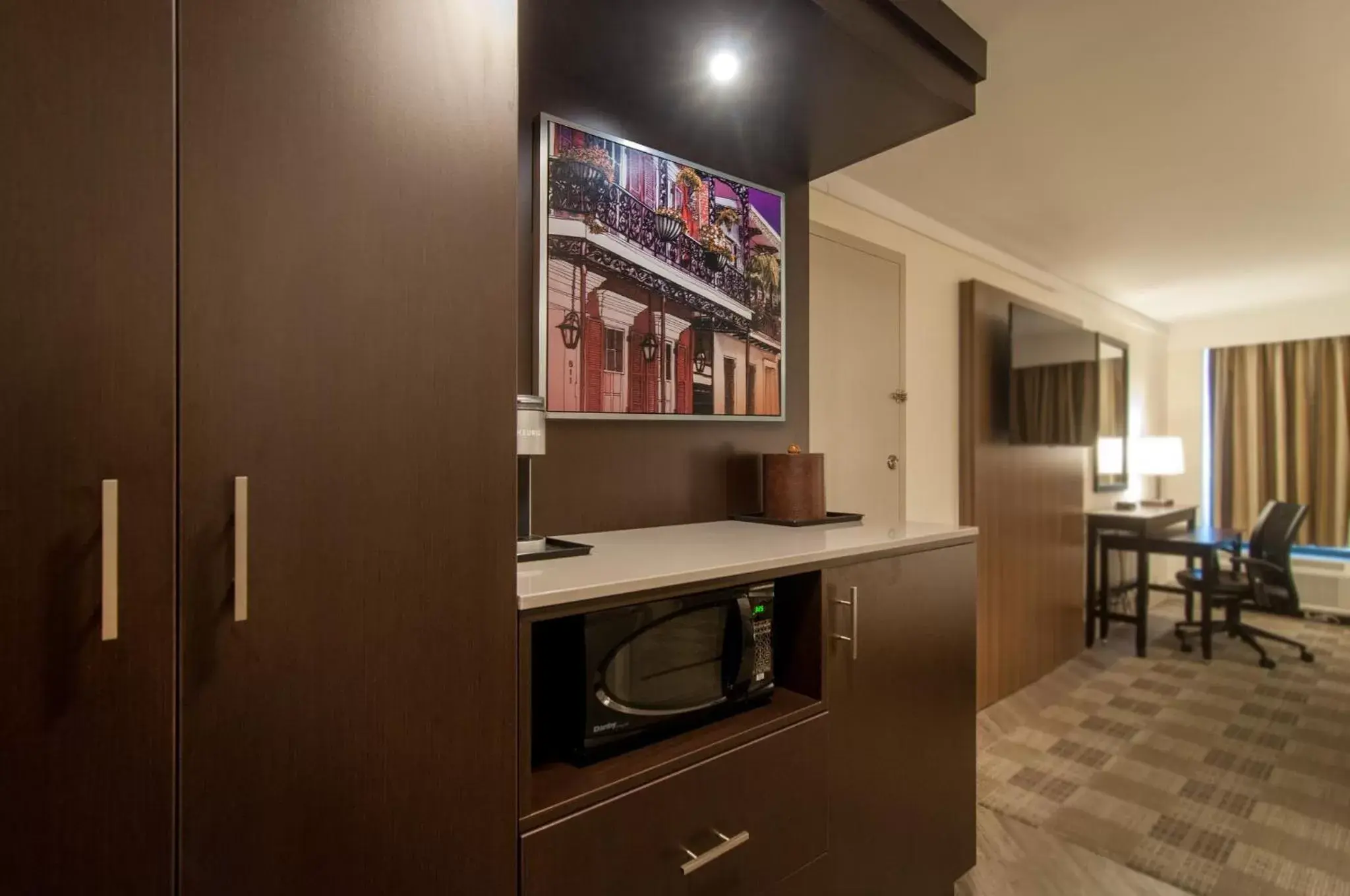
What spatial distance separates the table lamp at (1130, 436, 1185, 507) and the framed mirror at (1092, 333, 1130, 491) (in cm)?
12

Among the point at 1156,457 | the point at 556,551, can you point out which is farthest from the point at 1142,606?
the point at 556,551

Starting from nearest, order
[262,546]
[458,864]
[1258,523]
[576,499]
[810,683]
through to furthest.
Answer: [262,546] < [458,864] < [810,683] < [576,499] < [1258,523]

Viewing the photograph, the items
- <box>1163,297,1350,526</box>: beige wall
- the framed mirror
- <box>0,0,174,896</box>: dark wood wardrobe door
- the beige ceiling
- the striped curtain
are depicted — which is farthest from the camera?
<box>1163,297,1350,526</box>: beige wall

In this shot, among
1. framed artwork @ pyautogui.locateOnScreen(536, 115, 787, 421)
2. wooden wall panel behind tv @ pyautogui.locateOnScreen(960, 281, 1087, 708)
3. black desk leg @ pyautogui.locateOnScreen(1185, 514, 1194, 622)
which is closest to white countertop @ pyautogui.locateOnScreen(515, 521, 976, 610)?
framed artwork @ pyautogui.locateOnScreen(536, 115, 787, 421)

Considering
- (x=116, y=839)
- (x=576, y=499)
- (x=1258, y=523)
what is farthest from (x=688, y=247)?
(x=1258, y=523)

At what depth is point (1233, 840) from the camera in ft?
6.98

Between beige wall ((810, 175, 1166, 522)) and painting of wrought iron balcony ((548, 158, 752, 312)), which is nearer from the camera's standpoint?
painting of wrought iron balcony ((548, 158, 752, 312))

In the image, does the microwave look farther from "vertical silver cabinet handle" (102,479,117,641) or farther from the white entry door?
the white entry door

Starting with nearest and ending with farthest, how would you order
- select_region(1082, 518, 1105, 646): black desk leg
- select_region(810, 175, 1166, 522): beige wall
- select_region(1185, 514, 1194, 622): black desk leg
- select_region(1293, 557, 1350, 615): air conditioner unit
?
select_region(810, 175, 1166, 522): beige wall → select_region(1082, 518, 1105, 646): black desk leg → select_region(1185, 514, 1194, 622): black desk leg → select_region(1293, 557, 1350, 615): air conditioner unit

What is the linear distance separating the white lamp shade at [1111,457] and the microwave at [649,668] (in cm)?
428

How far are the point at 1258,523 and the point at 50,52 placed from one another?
5632 mm

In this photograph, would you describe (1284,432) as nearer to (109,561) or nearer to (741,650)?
(741,650)

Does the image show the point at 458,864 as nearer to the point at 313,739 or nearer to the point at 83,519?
the point at 313,739

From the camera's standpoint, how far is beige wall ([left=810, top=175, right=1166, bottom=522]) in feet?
8.86
